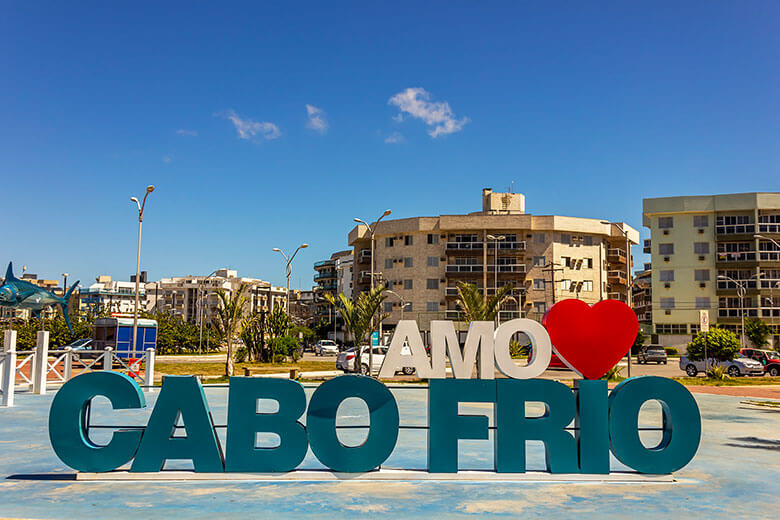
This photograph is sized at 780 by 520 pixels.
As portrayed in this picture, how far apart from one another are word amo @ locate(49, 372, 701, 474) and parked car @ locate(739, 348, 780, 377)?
35.5 m

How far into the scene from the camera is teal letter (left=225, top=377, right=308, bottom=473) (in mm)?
10547

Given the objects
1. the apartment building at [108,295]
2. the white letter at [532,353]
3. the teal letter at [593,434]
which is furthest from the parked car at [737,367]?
the apartment building at [108,295]

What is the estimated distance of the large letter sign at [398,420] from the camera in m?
A: 10.5

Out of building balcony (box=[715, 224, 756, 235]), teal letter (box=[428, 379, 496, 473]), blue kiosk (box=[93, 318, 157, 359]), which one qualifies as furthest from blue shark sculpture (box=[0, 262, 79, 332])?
building balcony (box=[715, 224, 756, 235])

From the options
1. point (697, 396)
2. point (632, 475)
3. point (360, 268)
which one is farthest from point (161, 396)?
point (360, 268)

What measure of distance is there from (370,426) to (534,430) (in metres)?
2.81

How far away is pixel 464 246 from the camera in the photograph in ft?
253

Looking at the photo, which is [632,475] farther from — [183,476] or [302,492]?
[183,476]

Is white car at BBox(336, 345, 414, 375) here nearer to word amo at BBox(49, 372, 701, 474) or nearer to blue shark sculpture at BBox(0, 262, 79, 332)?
blue shark sculpture at BBox(0, 262, 79, 332)

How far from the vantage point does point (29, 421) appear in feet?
56.2

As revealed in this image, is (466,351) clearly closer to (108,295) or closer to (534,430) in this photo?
(534,430)

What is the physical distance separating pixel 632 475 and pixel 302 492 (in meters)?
5.64

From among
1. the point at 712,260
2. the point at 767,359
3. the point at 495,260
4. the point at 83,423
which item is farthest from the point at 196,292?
the point at 83,423

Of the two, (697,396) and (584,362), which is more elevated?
(584,362)
